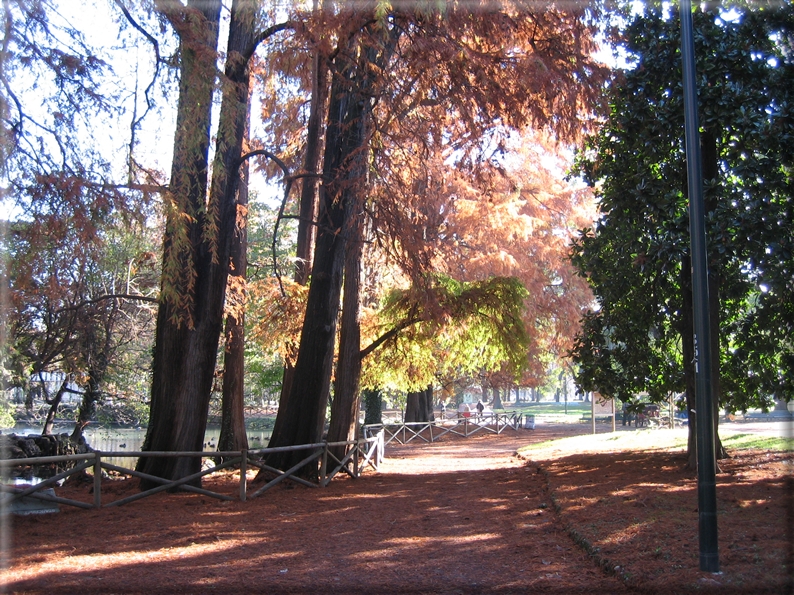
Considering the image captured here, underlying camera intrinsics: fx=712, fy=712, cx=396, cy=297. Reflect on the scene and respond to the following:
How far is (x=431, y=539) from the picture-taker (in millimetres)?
9000

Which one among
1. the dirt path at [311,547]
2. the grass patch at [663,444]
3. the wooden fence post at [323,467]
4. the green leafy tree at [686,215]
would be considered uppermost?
the green leafy tree at [686,215]

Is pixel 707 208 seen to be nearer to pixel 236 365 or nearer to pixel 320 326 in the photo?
pixel 320 326

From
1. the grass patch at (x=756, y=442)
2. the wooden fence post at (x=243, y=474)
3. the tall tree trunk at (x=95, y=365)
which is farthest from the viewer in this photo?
the tall tree trunk at (x=95, y=365)

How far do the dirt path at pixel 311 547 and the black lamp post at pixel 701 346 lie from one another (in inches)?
37.8

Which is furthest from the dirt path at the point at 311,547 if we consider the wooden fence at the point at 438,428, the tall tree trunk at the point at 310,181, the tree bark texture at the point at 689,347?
the wooden fence at the point at 438,428

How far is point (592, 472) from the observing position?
1409 centimetres

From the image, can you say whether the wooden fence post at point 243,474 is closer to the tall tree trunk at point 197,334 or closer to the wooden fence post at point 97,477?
the tall tree trunk at point 197,334

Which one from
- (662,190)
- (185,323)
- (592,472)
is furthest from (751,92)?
(185,323)

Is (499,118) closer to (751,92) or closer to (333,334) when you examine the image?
(751,92)

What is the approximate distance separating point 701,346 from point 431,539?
4210 millimetres

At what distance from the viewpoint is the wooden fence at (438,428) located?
100ft

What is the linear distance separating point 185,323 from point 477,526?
622 cm

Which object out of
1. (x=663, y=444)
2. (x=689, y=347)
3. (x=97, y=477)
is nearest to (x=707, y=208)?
(x=689, y=347)

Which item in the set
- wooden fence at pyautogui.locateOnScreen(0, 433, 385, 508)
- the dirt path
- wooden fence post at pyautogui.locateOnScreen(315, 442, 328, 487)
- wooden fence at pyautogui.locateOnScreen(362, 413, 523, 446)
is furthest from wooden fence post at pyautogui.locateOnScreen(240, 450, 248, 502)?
wooden fence at pyautogui.locateOnScreen(362, 413, 523, 446)
